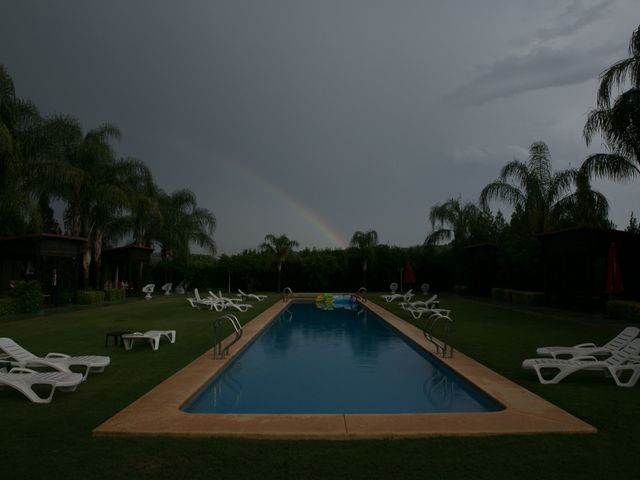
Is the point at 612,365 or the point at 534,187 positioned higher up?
the point at 534,187

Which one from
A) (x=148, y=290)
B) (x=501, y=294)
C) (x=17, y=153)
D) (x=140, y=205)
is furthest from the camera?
(x=140, y=205)

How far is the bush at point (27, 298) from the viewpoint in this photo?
674 inches

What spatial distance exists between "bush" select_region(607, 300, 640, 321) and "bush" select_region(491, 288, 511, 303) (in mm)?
8471

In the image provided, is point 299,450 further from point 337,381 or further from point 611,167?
point 611,167

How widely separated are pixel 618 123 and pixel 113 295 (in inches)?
863

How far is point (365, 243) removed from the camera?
109ft

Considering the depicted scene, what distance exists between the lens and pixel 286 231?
1350 inches

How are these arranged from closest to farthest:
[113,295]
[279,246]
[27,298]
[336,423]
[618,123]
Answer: [336,423] < [618,123] < [27,298] < [113,295] < [279,246]

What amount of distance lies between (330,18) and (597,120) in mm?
9063

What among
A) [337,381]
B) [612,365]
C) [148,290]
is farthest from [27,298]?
[612,365]

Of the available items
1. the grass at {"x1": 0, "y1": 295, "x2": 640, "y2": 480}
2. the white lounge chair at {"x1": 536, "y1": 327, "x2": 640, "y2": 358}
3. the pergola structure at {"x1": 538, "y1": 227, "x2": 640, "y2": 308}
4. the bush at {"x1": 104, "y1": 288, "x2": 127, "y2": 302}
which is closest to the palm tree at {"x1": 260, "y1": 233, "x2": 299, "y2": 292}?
the bush at {"x1": 104, "y1": 288, "x2": 127, "y2": 302}

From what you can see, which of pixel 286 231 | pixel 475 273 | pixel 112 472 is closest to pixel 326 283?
pixel 286 231

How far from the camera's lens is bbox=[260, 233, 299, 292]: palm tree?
33.7 metres

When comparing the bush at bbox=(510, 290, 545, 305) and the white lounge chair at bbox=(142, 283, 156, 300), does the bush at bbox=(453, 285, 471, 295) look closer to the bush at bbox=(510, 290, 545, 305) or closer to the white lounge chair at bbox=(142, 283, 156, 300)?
the bush at bbox=(510, 290, 545, 305)
